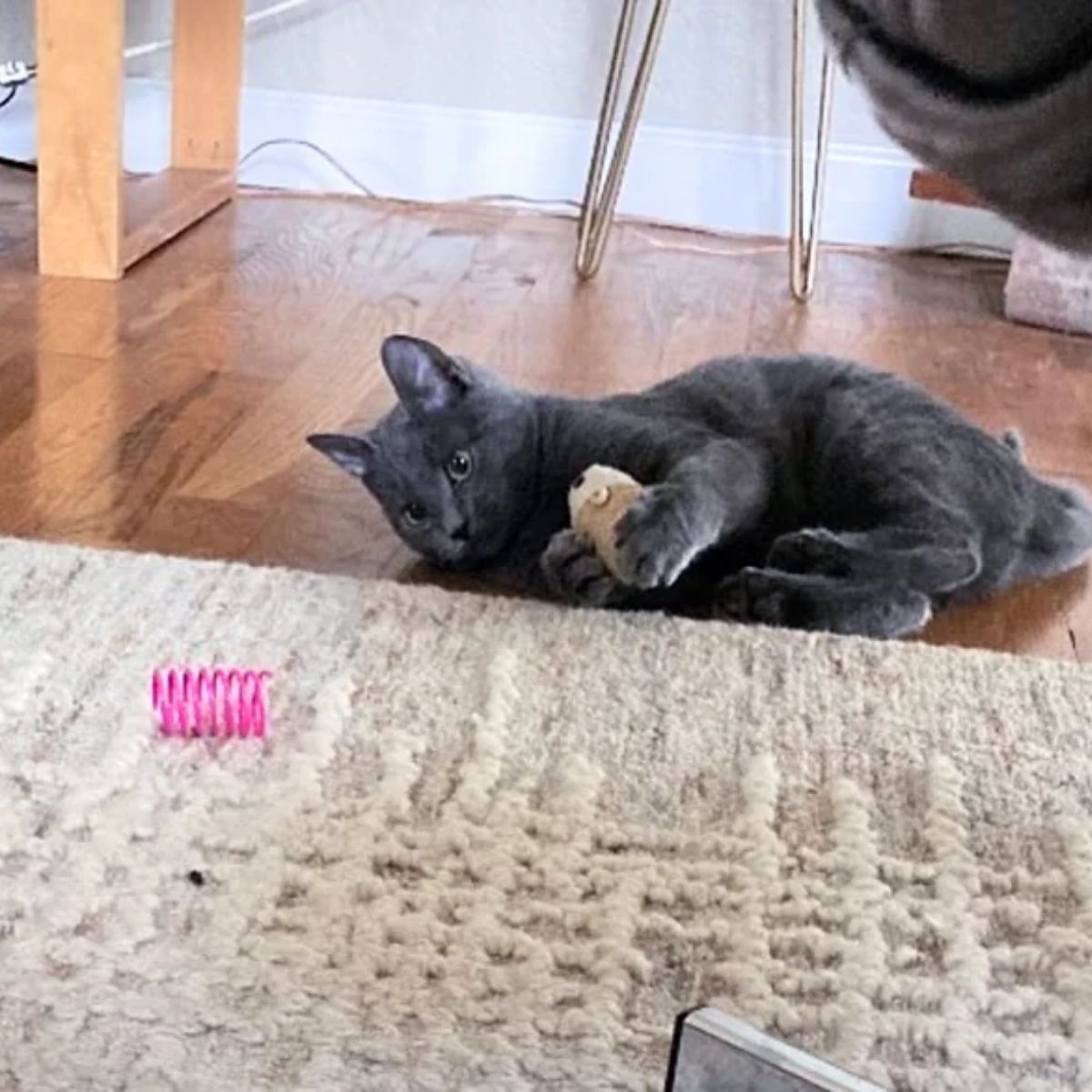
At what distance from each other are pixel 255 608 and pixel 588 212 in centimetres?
133

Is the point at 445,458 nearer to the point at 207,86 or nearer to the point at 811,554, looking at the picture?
the point at 811,554

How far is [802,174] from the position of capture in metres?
2.59

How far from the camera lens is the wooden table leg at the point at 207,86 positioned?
2676mm

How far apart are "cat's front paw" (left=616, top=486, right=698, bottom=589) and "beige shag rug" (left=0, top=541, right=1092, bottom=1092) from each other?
0.05 m

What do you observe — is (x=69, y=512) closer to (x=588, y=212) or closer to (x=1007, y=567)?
(x=1007, y=567)

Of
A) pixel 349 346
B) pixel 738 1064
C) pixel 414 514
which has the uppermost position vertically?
pixel 738 1064

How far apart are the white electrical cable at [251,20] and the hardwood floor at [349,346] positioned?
0.89 feet

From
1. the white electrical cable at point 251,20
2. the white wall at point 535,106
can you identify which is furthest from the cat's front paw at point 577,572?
the white electrical cable at point 251,20

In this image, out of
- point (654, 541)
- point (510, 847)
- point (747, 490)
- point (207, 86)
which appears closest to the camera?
point (510, 847)

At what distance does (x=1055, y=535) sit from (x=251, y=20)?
1.75m

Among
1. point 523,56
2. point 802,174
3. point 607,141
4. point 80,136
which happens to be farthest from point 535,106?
point 80,136

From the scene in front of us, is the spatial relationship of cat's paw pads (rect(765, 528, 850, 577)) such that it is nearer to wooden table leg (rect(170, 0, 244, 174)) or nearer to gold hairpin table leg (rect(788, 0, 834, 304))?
gold hairpin table leg (rect(788, 0, 834, 304))

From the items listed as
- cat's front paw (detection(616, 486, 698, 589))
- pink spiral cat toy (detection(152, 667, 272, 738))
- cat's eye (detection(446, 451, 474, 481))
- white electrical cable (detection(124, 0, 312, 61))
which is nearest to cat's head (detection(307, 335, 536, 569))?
cat's eye (detection(446, 451, 474, 481))

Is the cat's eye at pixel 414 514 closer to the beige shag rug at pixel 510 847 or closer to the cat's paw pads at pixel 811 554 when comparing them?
the beige shag rug at pixel 510 847
